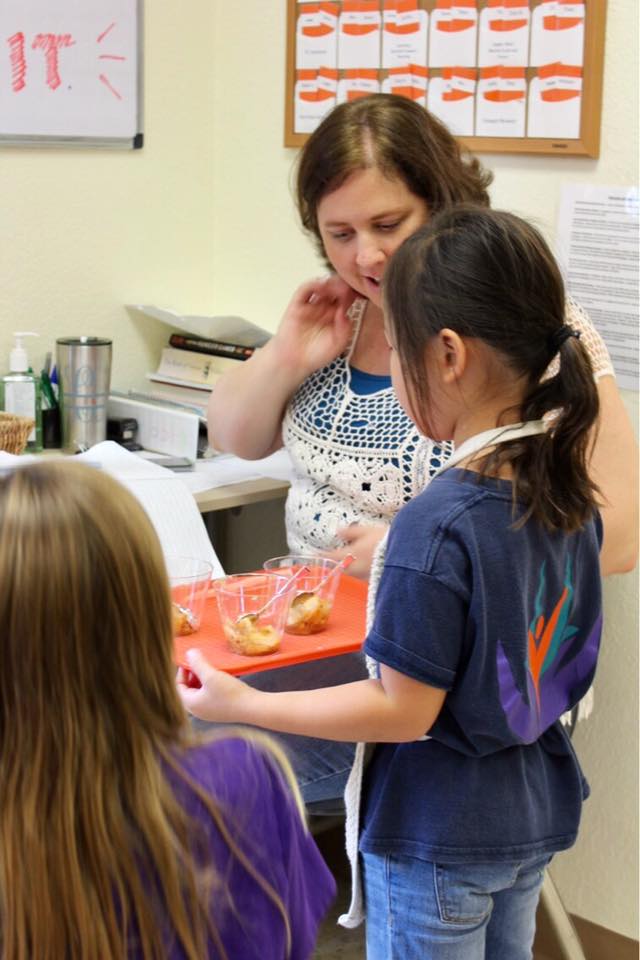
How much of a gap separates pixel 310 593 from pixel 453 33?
1173 mm

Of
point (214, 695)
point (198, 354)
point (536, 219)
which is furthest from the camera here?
point (198, 354)

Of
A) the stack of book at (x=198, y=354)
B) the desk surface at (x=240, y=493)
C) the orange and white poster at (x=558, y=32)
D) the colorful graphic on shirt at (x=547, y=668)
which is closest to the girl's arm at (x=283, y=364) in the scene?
the desk surface at (x=240, y=493)

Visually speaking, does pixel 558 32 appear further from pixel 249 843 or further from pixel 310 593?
pixel 249 843

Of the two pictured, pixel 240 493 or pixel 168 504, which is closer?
pixel 168 504

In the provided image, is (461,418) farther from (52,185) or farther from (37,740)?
(52,185)

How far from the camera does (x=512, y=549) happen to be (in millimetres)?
1219

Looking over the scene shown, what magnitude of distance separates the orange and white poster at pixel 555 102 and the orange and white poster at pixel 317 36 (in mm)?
479

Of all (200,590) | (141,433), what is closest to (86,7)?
(141,433)

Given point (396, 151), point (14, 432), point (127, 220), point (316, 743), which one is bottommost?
point (316, 743)

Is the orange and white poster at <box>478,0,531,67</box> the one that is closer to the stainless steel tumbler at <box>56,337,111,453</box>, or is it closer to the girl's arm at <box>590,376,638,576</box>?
the girl's arm at <box>590,376,638,576</box>

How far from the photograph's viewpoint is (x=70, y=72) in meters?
2.44

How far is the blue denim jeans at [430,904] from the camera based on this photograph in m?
1.31

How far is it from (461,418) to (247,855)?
0.55 metres

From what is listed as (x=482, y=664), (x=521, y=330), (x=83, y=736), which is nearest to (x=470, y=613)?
(x=482, y=664)
